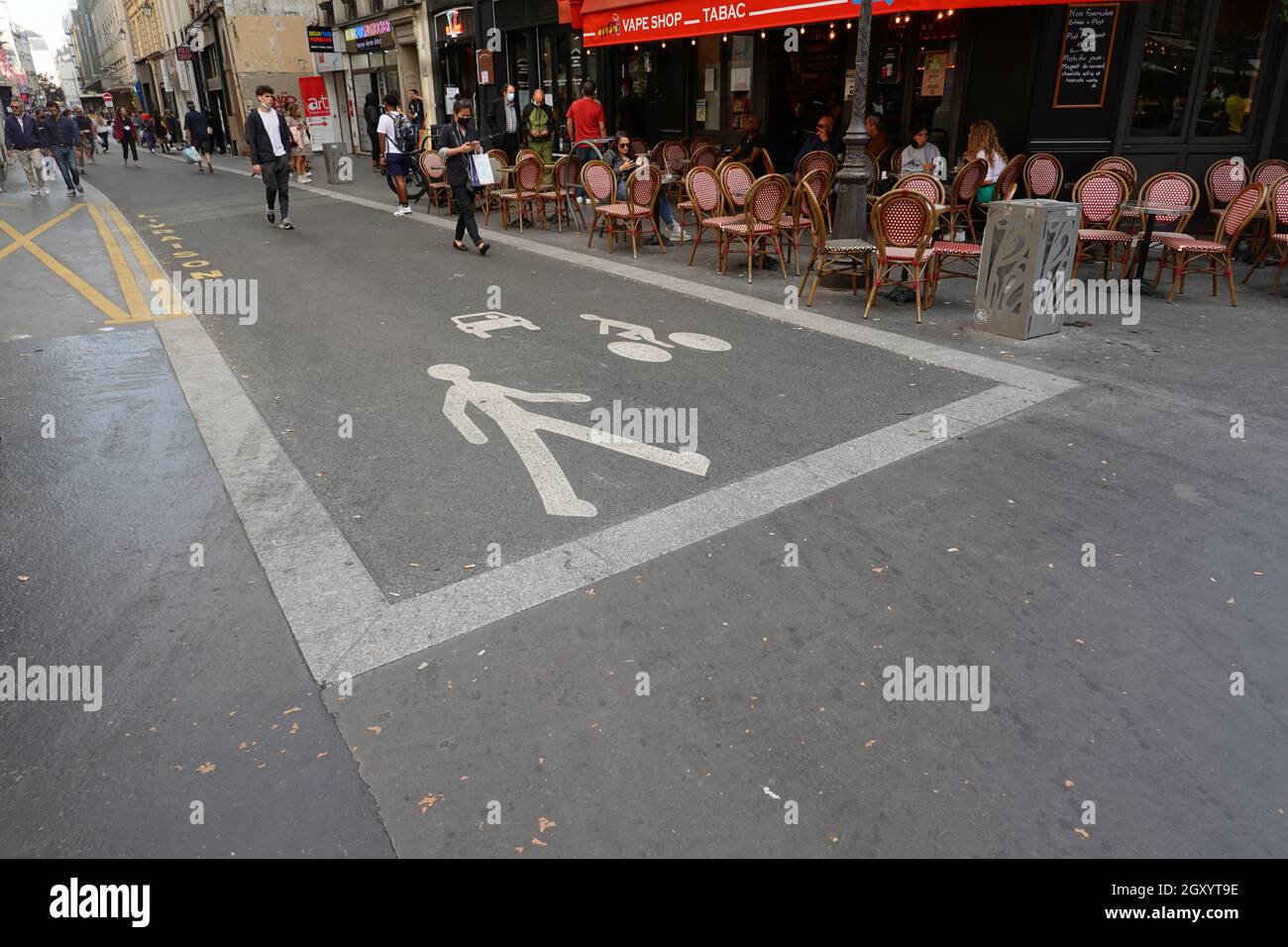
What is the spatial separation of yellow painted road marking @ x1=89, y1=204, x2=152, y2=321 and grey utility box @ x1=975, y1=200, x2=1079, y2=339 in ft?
26.7

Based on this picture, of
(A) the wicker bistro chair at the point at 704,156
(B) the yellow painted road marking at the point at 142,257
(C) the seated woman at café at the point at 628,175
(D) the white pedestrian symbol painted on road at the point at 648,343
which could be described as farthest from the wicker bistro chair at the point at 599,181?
(B) the yellow painted road marking at the point at 142,257

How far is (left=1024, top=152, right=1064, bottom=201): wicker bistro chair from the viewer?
10508mm

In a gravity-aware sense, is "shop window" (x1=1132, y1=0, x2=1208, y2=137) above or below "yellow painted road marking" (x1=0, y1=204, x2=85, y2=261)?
above

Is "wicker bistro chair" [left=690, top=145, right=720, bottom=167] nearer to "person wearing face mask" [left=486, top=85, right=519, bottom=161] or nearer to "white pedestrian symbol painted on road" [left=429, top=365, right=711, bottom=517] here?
"person wearing face mask" [left=486, top=85, right=519, bottom=161]

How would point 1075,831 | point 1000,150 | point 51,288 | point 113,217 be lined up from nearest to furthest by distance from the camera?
point 1075,831 < point 51,288 < point 1000,150 < point 113,217

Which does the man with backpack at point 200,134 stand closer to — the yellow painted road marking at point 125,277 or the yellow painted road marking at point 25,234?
the yellow painted road marking at point 25,234

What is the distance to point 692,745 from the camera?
2.64m

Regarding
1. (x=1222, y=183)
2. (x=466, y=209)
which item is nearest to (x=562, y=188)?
(x=466, y=209)

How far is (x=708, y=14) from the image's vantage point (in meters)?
12.6

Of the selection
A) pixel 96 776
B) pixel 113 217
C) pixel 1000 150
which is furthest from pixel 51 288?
pixel 1000 150

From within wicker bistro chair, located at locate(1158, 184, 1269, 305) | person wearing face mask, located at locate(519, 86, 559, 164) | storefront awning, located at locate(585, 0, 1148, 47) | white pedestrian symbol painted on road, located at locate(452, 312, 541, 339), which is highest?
storefront awning, located at locate(585, 0, 1148, 47)

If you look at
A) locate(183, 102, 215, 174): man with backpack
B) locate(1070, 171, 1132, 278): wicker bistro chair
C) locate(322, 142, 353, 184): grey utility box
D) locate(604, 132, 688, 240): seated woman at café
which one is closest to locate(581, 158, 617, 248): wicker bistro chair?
locate(604, 132, 688, 240): seated woman at café
